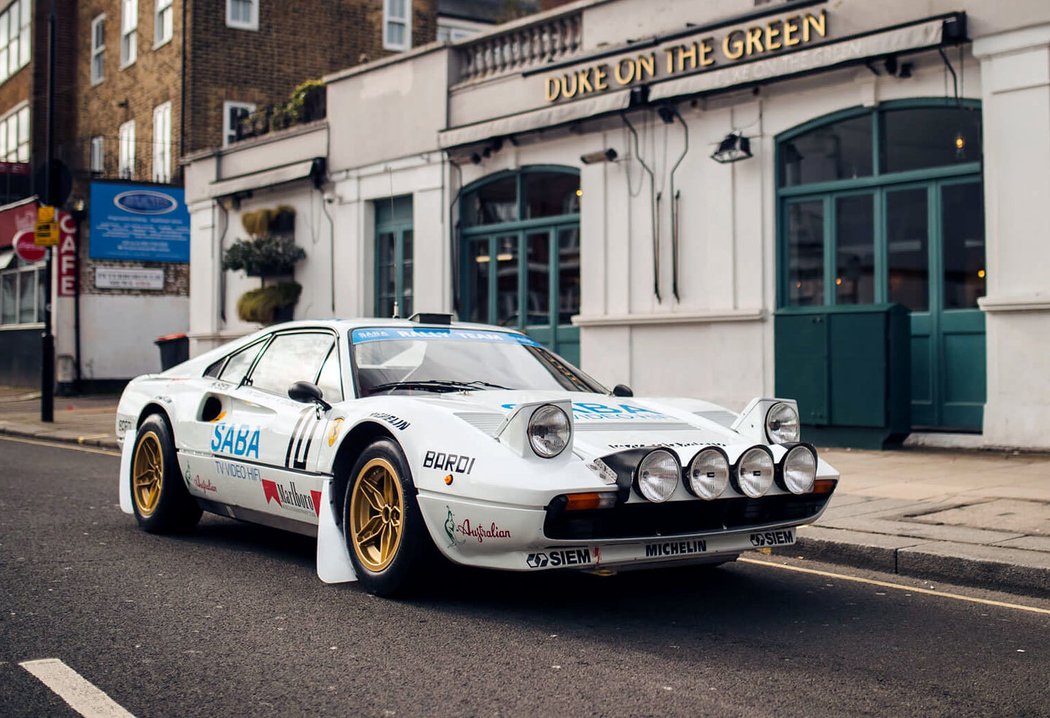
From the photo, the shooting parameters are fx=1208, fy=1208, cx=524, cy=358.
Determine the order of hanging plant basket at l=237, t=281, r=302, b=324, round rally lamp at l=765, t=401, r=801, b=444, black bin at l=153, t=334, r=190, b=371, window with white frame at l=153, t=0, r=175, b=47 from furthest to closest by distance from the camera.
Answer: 1. window with white frame at l=153, t=0, r=175, b=47
2. black bin at l=153, t=334, r=190, b=371
3. hanging plant basket at l=237, t=281, r=302, b=324
4. round rally lamp at l=765, t=401, r=801, b=444

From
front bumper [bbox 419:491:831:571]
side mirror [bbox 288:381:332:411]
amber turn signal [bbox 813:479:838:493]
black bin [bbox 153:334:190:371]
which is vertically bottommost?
front bumper [bbox 419:491:831:571]

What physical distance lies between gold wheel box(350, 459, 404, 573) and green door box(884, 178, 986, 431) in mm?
8205

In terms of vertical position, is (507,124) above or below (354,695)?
above

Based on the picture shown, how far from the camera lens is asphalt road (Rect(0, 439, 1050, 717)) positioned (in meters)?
4.15

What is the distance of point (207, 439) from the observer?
23.5 ft

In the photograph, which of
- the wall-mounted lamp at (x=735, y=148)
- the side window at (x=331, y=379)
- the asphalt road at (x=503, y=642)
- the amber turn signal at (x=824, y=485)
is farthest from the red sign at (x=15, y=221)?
the amber turn signal at (x=824, y=485)

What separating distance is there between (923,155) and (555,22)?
19.0ft

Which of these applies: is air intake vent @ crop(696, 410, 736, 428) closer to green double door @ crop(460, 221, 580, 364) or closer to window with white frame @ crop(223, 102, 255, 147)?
green double door @ crop(460, 221, 580, 364)

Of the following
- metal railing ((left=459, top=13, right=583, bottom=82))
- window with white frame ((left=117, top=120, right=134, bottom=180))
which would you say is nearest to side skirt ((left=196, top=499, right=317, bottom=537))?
metal railing ((left=459, top=13, right=583, bottom=82))

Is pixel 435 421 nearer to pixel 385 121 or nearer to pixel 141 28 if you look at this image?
pixel 385 121

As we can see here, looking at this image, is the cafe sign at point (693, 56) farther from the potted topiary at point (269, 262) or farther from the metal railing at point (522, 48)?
the potted topiary at point (269, 262)

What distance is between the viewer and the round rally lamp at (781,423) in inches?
238

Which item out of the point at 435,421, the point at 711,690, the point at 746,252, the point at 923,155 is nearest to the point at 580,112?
the point at 746,252

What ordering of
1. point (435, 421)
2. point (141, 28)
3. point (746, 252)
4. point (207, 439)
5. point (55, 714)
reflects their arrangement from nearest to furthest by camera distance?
1. point (55, 714)
2. point (435, 421)
3. point (207, 439)
4. point (746, 252)
5. point (141, 28)
